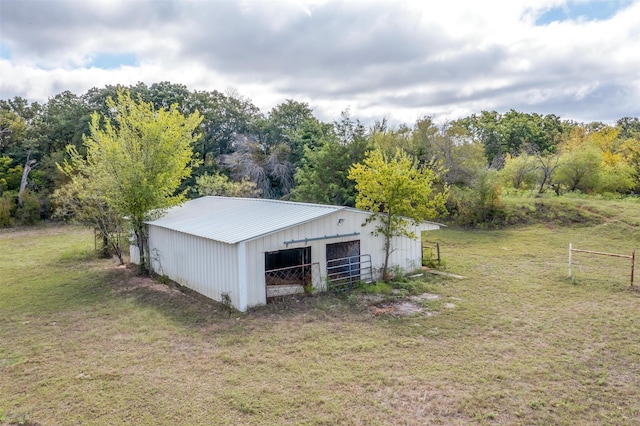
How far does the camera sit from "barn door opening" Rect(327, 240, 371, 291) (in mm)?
11898

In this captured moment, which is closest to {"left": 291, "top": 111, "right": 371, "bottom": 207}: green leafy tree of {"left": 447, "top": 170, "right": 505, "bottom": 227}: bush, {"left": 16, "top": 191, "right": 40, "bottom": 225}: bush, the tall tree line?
the tall tree line

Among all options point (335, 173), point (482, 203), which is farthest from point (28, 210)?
point (482, 203)

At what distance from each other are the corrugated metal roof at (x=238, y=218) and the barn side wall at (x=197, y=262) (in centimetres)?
25

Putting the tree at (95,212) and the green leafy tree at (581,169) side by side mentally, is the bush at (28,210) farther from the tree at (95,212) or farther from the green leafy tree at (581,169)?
the green leafy tree at (581,169)

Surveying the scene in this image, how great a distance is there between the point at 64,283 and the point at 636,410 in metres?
14.4

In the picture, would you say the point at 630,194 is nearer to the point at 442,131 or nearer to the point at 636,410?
the point at 442,131

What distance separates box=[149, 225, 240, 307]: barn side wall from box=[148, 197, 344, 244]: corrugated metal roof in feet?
0.81

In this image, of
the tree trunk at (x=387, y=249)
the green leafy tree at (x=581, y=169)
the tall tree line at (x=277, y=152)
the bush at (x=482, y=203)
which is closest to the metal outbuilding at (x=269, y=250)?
the tree trunk at (x=387, y=249)

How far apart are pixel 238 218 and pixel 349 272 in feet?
11.7

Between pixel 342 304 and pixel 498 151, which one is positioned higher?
pixel 498 151

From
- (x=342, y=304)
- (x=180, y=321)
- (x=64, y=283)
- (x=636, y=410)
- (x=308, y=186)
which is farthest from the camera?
(x=308, y=186)

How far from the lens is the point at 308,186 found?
74.9 feet

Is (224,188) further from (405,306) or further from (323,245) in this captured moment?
(405,306)

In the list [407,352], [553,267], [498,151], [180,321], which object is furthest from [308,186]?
[498,151]
